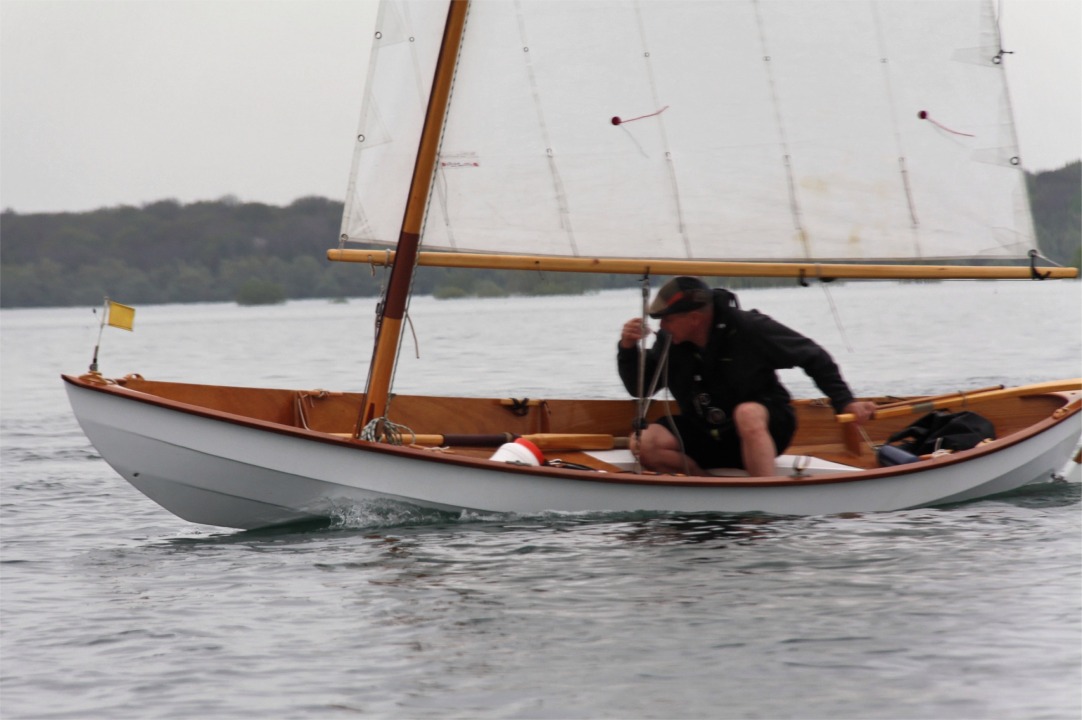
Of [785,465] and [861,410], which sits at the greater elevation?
[861,410]

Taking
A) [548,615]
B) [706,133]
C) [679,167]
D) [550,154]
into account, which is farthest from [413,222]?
[548,615]

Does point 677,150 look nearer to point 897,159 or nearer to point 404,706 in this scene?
point 897,159

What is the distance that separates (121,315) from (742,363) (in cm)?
388

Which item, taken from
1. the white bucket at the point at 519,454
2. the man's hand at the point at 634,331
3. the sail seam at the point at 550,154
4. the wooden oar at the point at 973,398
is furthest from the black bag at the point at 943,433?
the sail seam at the point at 550,154

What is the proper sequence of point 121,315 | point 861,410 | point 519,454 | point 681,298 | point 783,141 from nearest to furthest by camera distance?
point 861,410 < point 121,315 < point 681,298 < point 519,454 < point 783,141

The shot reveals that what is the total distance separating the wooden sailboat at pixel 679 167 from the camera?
856 centimetres

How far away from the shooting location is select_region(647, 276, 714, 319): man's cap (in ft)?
27.7

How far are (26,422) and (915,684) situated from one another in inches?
626

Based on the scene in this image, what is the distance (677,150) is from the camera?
8977mm

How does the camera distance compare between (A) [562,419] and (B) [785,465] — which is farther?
(A) [562,419]

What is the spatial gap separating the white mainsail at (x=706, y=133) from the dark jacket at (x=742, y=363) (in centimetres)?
63

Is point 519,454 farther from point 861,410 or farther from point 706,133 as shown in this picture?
point 706,133

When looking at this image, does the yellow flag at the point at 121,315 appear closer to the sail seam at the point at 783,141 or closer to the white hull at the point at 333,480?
the white hull at the point at 333,480

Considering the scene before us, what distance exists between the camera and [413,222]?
28.1ft
